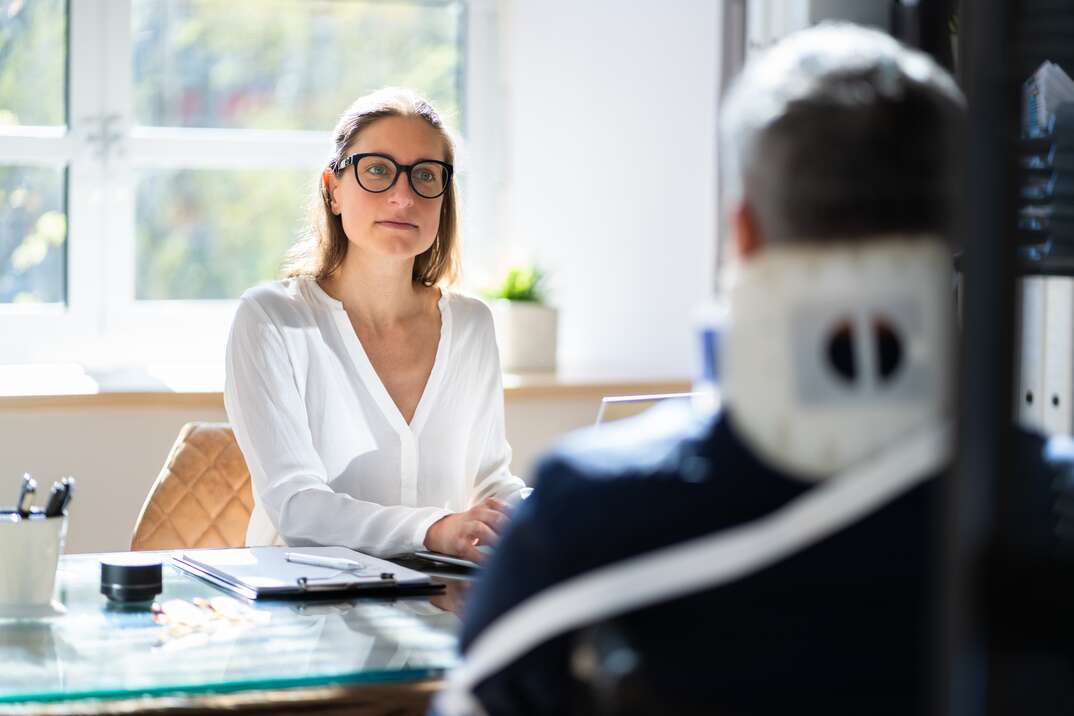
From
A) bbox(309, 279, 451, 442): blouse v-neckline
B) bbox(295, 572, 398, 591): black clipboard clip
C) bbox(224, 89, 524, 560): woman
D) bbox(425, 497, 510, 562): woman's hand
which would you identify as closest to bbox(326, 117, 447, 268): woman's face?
bbox(224, 89, 524, 560): woman

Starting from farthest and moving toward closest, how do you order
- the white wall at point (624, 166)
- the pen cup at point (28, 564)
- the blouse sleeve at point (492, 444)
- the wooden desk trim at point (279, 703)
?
the white wall at point (624, 166)
the blouse sleeve at point (492, 444)
the pen cup at point (28, 564)
the wooden desk trim at point (279, 703)

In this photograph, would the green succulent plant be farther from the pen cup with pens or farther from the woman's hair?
the pen cup with pens

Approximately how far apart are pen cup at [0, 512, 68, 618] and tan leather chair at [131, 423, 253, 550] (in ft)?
2.24

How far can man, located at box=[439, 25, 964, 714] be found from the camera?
701 millimetres

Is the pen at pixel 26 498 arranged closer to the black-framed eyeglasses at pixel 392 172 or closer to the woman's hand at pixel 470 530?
the woman's hand at pixel 470 530

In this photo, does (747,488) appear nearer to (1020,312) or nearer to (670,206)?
(1020,312)

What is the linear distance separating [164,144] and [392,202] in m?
1.49

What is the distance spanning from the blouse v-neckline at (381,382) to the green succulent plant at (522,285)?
1246 millimetres

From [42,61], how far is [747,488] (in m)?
3.13

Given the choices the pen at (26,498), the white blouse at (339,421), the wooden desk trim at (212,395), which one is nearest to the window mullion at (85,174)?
the wooden desk trim at (212,395)

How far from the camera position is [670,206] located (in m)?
3.58

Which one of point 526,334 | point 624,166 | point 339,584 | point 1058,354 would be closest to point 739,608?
point 339,584

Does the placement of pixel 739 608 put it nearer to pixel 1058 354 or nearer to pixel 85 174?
pixel 1058 354

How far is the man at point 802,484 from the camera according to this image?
0.70 metres
